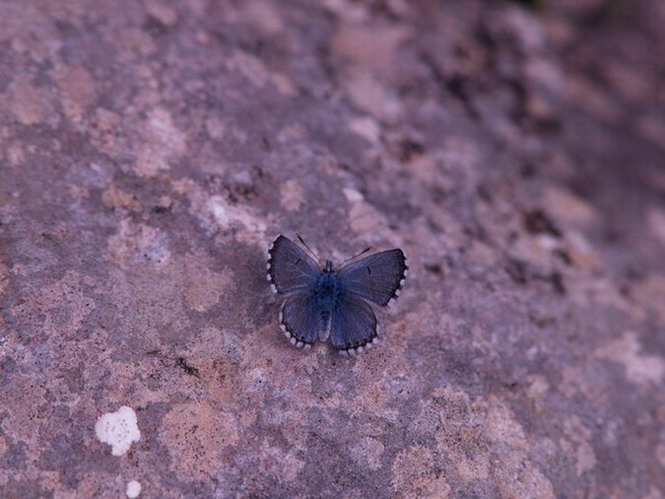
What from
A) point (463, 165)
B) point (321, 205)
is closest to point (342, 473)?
point (321, 205)

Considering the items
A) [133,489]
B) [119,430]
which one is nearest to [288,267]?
[119,430]

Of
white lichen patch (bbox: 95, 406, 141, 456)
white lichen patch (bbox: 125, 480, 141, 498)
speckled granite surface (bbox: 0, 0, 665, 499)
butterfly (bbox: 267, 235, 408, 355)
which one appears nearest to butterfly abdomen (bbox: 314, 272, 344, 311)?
butterfly (bbox: 267, 235, 408, 355)

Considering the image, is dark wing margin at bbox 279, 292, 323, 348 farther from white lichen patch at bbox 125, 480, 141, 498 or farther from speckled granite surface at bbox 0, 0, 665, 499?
white lichen patch at bbox 125, 480, 141, 498

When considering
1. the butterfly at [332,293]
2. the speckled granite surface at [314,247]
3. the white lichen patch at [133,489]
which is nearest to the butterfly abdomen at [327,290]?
the butterfly at [332,293]

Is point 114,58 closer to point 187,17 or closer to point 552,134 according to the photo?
point 187,17

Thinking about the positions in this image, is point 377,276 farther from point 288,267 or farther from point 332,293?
point 288,267

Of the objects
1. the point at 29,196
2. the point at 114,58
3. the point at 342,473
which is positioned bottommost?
the point at 342,473

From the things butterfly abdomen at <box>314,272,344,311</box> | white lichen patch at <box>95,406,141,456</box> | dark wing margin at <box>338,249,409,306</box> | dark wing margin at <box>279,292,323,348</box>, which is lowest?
white lichen patch at <box>95,406,141,456</box>
